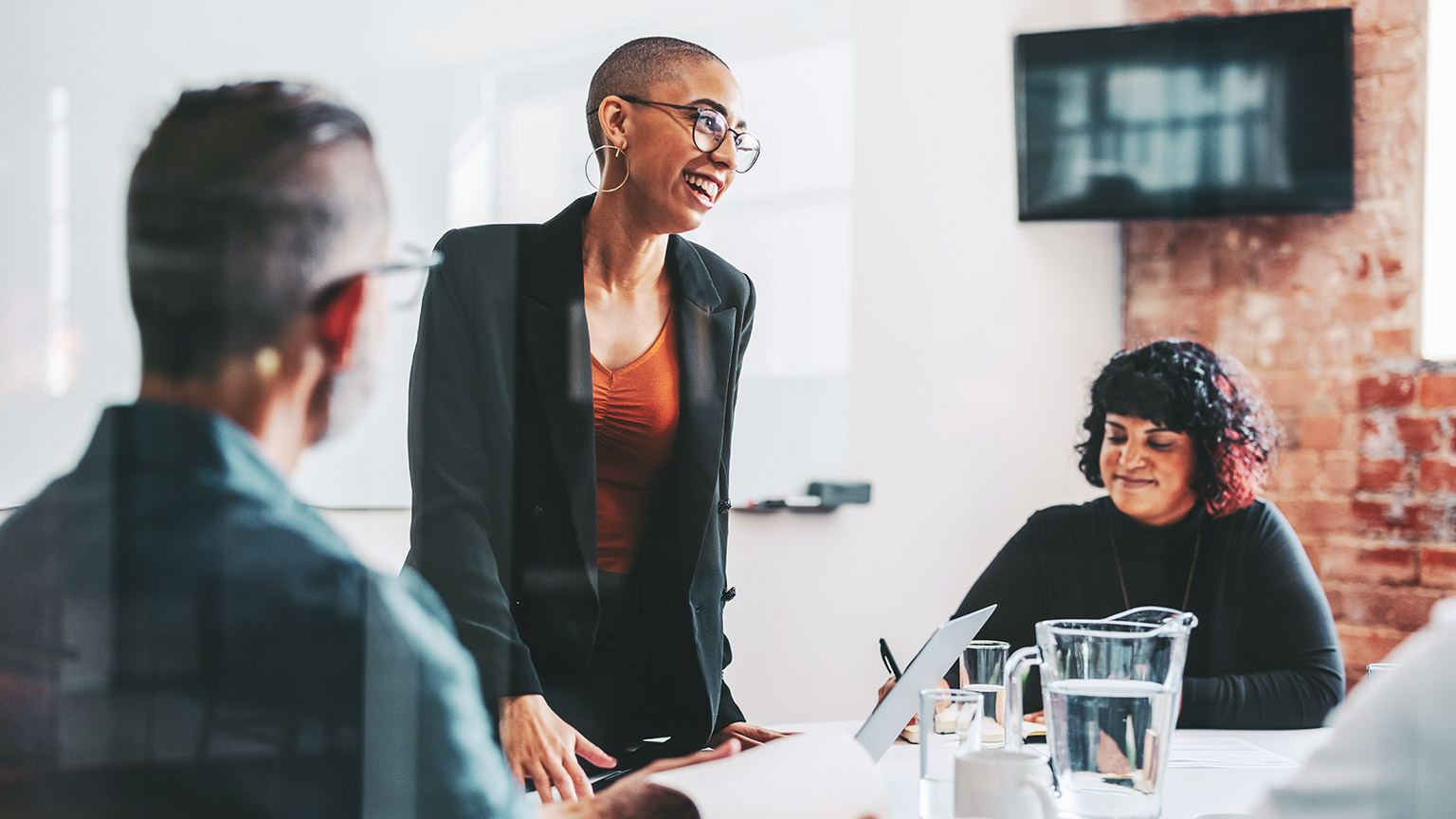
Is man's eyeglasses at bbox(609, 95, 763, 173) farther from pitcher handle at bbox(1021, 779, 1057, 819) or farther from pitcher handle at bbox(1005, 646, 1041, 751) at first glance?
pitcher handle at bbox(1021, 779, 1057, 819)

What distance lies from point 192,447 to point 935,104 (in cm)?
207

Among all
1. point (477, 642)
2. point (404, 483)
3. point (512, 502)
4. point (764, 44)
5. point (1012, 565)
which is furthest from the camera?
point (764, 44)

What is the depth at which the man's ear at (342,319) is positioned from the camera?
62cm

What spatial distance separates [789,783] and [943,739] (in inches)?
7.3

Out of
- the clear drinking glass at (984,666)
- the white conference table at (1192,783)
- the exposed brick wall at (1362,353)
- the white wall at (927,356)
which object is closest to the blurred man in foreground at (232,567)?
the white conference table at (1192,783)

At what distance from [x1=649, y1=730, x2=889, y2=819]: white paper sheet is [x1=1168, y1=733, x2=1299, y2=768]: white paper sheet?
0.43 metres

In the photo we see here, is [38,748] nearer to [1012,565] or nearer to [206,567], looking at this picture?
[206,567]

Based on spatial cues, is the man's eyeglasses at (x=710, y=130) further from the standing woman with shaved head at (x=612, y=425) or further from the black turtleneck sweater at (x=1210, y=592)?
the black turtleneck sweater at (x=1210, y=592)

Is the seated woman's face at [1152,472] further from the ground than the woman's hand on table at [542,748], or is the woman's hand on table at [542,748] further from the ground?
the seated woman's face at [1152,472]

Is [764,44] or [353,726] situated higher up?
[764,44]

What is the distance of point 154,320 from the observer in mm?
652

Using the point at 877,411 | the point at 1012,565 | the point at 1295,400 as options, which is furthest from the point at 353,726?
the point at 1295,400

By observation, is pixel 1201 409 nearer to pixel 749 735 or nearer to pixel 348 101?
pixel 749 735

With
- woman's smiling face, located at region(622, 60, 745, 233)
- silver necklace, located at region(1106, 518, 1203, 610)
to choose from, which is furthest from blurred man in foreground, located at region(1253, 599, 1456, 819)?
silver necklace, located at region(1106, 518, 1203, 610)
